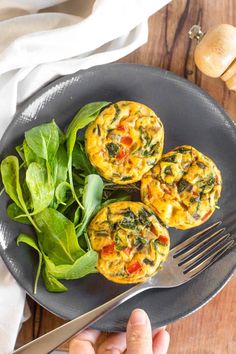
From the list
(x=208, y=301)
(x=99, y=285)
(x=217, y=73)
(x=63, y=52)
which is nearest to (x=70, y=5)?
(x=63, y=52)

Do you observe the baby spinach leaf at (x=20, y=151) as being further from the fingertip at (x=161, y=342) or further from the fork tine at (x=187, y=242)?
the fingertip at (x=161, y=342)

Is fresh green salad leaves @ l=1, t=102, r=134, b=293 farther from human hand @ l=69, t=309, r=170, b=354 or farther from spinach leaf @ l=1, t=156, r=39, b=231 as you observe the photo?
human hand @ l=69, t=309, r=170, b=354

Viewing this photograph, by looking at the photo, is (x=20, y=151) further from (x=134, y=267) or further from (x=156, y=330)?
(x=156, y=330)

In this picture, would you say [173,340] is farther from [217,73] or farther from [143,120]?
[217,73]

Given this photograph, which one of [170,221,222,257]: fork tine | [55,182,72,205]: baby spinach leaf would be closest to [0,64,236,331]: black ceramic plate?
[170,221,222,257]: fork tine

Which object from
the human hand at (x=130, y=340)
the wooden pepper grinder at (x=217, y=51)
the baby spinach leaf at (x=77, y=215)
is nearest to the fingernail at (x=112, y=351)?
the human hand at (x=130, y=340)
